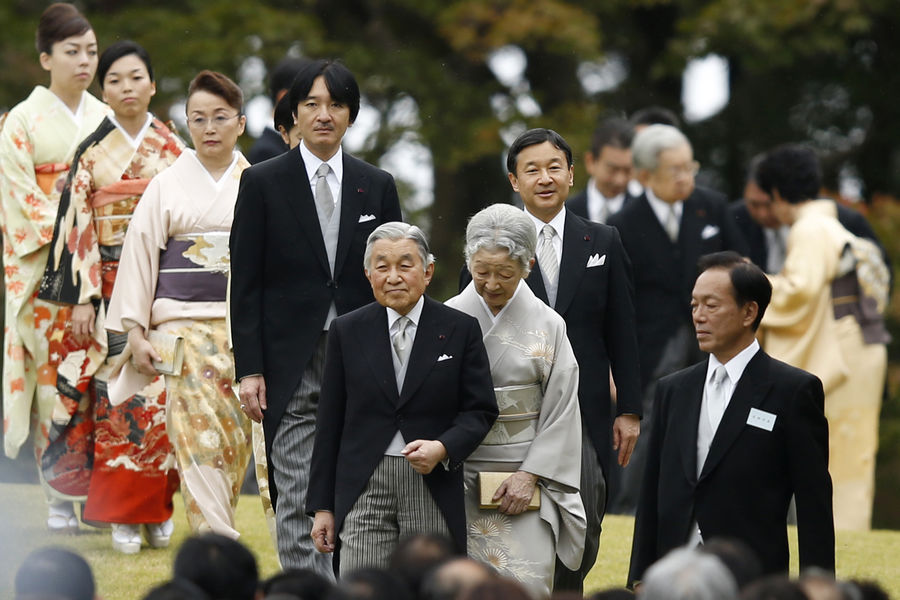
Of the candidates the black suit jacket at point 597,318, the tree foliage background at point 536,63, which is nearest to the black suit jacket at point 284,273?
the black suit jacket at point 597,318

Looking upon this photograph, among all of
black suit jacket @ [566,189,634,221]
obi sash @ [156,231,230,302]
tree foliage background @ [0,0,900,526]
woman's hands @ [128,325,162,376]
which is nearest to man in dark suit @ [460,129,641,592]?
obi sash @ [156,231,230,302]

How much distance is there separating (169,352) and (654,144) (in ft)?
11.3

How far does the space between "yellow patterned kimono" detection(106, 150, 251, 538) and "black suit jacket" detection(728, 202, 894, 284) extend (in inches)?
166

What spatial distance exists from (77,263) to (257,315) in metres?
1.85

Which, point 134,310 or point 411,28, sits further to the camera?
point 411,28

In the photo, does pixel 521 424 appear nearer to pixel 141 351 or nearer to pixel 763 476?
pixel 763 476

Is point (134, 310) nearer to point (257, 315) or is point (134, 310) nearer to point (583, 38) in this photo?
point (257, 315)

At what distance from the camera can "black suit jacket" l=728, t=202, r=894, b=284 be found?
9.66 m

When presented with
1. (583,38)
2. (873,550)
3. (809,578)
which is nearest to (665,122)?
(583,38)

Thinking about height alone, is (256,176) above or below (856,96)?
below

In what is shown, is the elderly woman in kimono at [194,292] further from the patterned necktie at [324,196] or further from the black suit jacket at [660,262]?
the black suit jacket at [660,262]

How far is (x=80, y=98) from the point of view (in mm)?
7945

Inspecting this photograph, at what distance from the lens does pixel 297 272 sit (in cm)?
575

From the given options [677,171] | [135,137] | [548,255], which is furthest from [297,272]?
[677,171]
